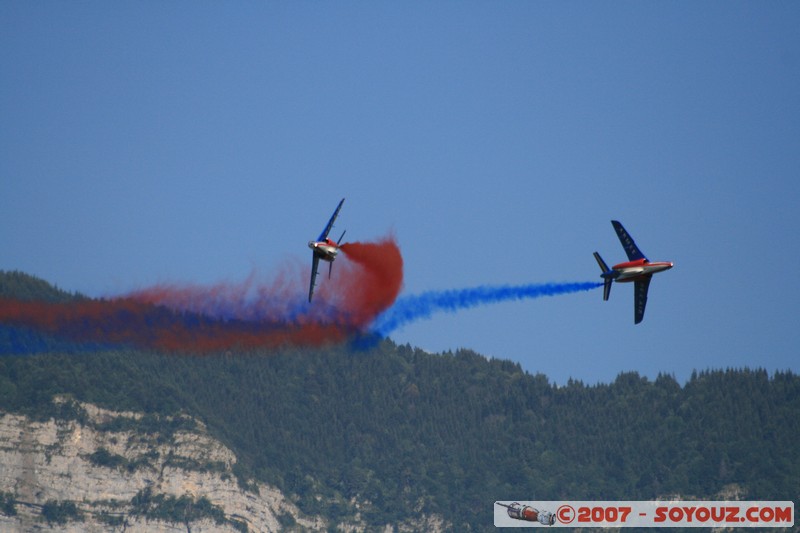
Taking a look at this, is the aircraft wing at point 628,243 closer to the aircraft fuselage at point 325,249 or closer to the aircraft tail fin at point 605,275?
the aircraft tail fin at point 605,275

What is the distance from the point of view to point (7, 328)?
484 feet

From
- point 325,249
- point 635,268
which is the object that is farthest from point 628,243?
point 325,249

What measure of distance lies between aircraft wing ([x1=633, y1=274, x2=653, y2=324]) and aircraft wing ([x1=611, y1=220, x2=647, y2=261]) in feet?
6.27

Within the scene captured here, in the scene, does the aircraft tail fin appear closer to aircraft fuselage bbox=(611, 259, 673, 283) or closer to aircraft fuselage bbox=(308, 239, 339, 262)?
aircraft fuselage bbox=(611, 259, 673, 283)

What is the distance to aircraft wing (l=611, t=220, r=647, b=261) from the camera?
132 m

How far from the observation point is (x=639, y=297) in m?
134

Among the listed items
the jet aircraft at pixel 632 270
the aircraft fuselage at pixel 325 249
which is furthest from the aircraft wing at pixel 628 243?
the aircraft fuselage at pixel 325 249

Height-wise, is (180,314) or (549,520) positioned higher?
(180,314)

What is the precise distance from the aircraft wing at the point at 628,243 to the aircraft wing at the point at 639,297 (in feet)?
6.27

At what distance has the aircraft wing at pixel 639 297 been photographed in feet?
436

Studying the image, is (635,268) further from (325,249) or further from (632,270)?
(325,249)

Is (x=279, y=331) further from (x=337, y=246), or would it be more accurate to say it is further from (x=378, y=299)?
(x=337, y=246)

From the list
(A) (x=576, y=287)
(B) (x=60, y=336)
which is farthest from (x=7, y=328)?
(A) (x=576, y=287)

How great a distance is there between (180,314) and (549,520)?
136ft
